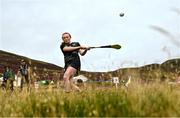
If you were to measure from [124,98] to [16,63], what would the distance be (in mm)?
106148

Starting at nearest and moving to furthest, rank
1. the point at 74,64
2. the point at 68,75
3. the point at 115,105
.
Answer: the point at 115,105 → the point at 68,75 → the point at 74,64

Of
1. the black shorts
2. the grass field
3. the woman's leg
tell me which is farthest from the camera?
the black shorts

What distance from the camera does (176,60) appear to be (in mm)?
8062

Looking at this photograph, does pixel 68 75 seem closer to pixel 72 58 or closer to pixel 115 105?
pixel 72 58

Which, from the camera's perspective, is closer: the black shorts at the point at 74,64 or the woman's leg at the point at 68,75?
the woman's leg at the point at 68,75

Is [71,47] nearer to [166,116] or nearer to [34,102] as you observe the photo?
[34,102]

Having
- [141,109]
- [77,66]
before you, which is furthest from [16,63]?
[141,109]

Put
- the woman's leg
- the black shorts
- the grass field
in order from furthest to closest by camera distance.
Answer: the black shorts → the woman's leg → the grass field

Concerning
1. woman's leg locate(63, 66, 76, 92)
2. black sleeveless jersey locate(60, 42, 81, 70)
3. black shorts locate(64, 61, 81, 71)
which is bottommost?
woman's leg locate(63, 66, 76, 92)

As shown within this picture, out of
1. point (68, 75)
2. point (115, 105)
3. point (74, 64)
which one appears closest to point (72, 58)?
point (74, 64)

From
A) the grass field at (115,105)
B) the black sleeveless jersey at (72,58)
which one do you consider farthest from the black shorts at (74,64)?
the grass field at (115,105)

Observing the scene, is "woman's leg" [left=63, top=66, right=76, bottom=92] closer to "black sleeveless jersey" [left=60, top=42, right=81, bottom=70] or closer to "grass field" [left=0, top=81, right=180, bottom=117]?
"black sleeveless jersey" [left=60, top=42, right=81, bottom=70]

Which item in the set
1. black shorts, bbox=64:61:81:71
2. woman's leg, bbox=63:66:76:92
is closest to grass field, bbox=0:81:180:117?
woman's leg, bbox=63:66:76:92

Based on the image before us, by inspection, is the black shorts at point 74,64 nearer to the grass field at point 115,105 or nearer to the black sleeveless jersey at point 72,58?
the black sleeveless jersey at point 72,58
